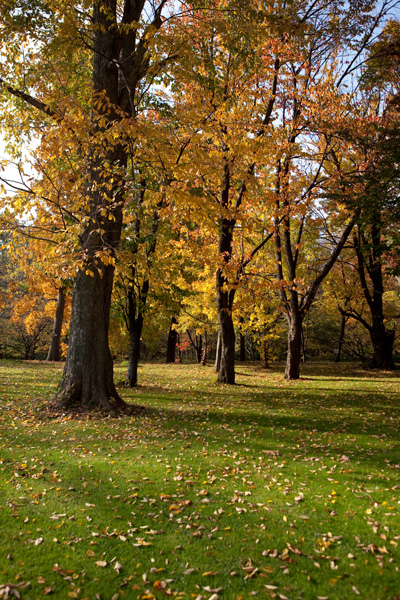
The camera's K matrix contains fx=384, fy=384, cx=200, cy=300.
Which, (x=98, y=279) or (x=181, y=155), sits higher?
(x=181, y=155)

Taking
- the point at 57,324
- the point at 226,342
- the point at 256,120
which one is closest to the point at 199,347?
the point at 57,324

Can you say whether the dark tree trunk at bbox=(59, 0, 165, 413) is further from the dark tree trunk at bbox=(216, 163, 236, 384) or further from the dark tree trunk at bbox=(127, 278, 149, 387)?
the dark tree trunk at bbox=(216, 163, 236, 384)

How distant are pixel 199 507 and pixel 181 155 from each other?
25.8ft

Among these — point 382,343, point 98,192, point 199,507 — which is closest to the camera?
point 199,507

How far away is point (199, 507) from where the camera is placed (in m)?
4.24

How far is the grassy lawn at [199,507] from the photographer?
3000 mm

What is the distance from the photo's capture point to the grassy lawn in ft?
9.84

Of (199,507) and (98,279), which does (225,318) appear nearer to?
(98,279)

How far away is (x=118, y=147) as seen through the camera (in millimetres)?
8844

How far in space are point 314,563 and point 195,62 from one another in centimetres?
808

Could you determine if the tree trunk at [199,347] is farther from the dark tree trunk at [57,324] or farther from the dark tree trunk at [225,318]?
the dark tree trunk at [225,318]

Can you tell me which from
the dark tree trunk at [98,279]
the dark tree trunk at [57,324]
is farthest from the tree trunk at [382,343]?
the dark tree trunk at [57,324]

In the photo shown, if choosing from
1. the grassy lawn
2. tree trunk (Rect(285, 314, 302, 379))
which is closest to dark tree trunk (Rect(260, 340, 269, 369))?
tree trunk (Rect(285, 314, 302, 379))

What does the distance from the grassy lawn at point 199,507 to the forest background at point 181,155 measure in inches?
95.3
